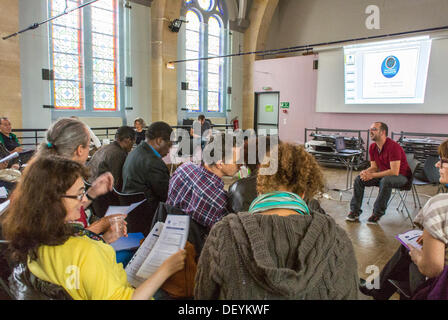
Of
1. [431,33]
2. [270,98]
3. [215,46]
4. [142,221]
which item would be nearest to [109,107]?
[215,46]

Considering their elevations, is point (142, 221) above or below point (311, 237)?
below

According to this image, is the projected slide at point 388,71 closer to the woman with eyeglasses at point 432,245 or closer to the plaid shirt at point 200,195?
the woman with eyeglasses at point 432,245

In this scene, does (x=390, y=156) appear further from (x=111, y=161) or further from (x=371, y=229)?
(x=111, y=161)

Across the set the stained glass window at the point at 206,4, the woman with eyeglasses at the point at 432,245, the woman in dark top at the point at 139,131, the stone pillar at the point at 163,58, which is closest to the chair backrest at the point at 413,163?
the woman with eyeglasses at the point at 432,245

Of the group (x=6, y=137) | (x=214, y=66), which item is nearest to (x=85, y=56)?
(x=6, y=137)

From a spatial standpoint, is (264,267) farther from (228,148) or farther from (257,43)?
(257,43)

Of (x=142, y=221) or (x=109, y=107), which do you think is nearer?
(x=142, y=221)

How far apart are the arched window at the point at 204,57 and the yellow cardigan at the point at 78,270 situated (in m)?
10.0

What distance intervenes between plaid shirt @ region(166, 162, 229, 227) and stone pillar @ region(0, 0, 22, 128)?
21.5 ft

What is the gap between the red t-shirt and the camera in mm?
4141

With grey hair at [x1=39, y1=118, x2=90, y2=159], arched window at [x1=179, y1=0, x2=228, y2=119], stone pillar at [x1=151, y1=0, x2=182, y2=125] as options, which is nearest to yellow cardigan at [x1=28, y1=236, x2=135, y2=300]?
grey hair at [x1=39, y1=118, x2=90, y2=159]

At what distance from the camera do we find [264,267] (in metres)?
0.89

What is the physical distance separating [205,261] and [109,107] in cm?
907

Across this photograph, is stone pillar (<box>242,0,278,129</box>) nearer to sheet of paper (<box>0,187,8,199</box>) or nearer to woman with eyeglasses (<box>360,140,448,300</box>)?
sheet of paper (<box>0,187,8,199</box>)
